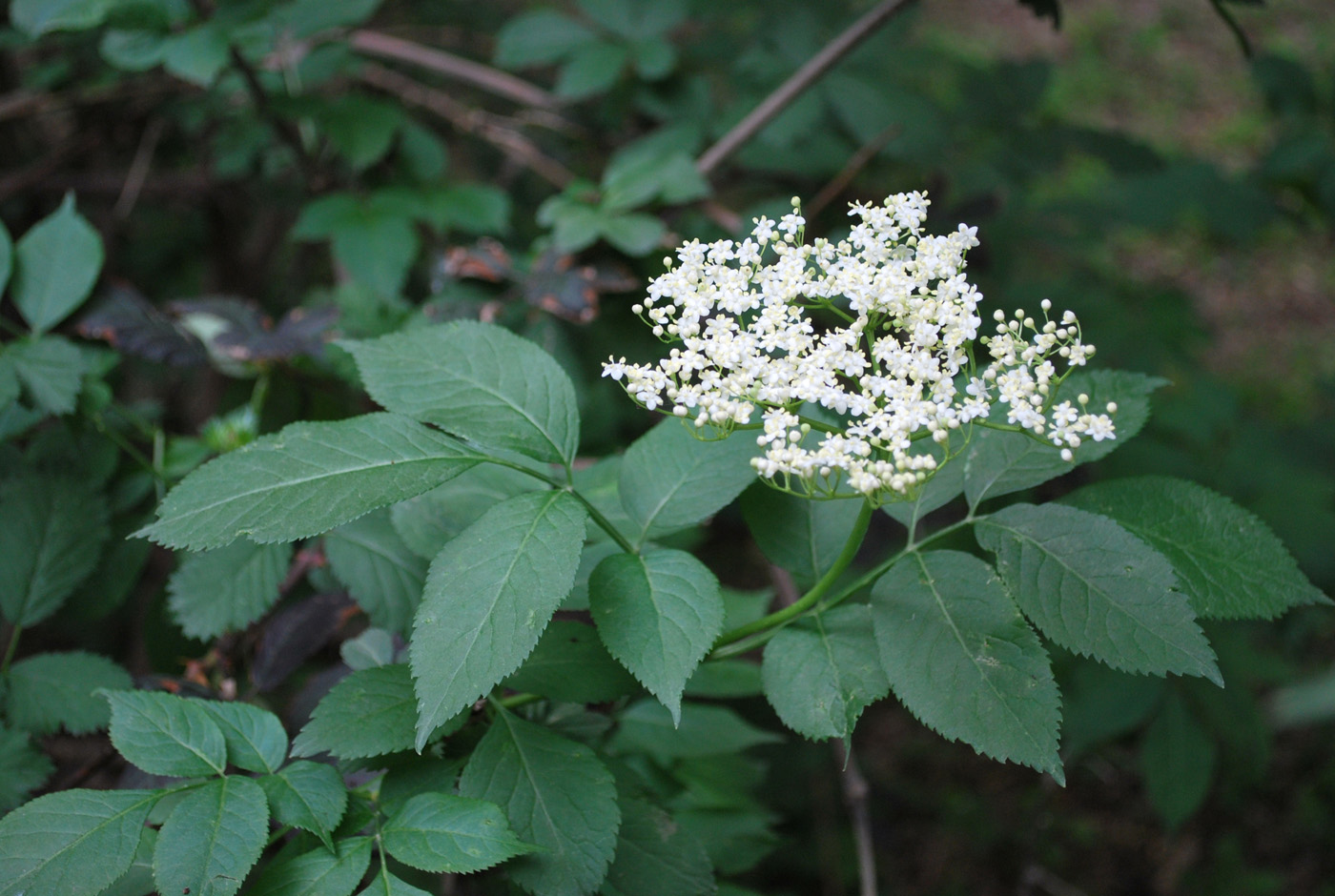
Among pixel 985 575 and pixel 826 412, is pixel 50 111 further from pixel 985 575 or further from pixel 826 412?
pixel 985 575

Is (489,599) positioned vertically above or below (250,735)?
above

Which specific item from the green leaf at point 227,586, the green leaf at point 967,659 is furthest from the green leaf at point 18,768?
the green leaf at point 967,659

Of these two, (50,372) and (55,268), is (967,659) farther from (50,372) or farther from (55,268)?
(55,268)

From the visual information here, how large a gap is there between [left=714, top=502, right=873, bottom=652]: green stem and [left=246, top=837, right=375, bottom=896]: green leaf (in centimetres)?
46

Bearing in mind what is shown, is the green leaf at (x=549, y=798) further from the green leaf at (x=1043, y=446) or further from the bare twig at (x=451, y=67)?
the bare twig at (x=451, y=67)

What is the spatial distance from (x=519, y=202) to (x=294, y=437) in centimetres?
224

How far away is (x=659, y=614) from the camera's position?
1.00 m

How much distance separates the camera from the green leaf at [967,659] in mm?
931

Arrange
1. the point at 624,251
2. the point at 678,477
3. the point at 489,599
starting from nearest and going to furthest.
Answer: the point at 489,599
the point at 678,477
the point at 624,251

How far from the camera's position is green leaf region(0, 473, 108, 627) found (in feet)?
4.69

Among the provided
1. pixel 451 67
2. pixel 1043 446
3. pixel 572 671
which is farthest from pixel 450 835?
pixel 451 67

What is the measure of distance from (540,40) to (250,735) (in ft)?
6.59

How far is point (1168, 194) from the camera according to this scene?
3000 mm

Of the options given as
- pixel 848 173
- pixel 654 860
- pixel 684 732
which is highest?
pixel 848 173
